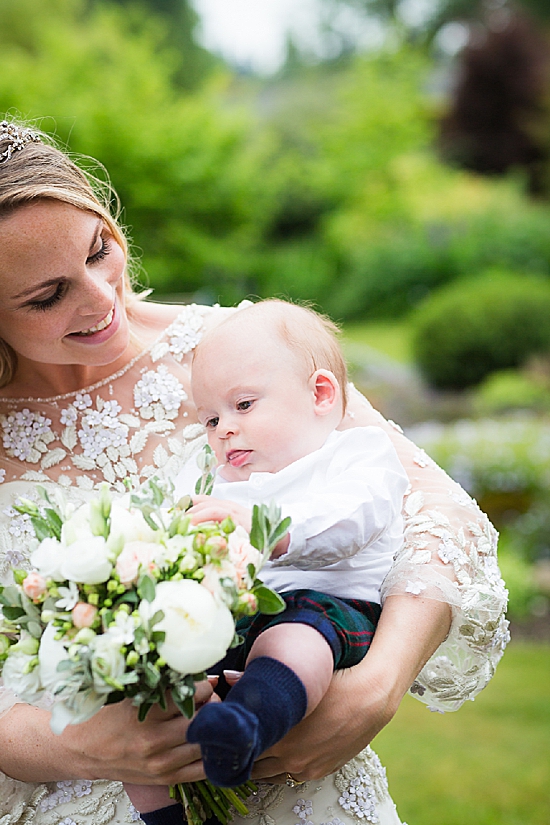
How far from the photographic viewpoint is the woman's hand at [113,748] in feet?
4.97

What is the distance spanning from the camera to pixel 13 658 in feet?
4.31

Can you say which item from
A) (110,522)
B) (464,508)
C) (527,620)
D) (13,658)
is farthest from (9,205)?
(527,620)

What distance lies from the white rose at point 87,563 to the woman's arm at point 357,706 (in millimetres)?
616

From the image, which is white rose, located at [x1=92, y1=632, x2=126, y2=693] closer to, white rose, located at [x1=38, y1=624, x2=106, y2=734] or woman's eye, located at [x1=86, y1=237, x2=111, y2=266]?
white rose, located at [x1=38, y1=624, x2=106, y2=734]

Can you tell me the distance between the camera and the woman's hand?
152cm

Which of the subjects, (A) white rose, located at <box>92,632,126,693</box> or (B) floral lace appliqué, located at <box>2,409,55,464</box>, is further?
(B) floral lace appliqué, located at <box>2,409,55,464</box>

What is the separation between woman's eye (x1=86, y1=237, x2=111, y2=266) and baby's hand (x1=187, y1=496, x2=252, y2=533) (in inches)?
33.6

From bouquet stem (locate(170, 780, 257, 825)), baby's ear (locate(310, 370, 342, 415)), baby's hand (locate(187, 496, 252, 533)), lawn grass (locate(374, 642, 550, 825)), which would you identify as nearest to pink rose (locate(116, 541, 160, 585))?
baby's hand (locate(187, 496, 252, 533))

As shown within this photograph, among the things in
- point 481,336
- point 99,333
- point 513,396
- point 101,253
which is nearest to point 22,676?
point 99,333

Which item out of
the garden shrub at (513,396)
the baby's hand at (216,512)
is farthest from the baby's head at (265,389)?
the garden shrub at (513,396)

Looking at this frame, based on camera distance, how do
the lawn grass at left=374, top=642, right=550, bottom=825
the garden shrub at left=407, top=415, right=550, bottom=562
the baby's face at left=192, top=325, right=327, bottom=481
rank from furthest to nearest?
the garden shrub at left=407, top=415, right=550, bottom=562
the lawn grass at left=374, top=642, right=550, bottom=825
the baby's face at left=192, top=325, right=327, bottom=481

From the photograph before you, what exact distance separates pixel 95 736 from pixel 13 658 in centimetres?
39

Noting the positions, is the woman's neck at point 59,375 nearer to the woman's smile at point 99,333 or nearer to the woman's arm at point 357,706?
the woman's smile at point 99,333

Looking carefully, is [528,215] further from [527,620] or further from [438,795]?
[438,795]
